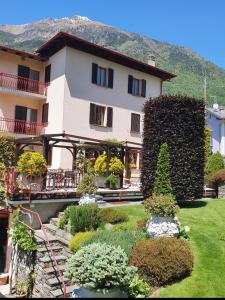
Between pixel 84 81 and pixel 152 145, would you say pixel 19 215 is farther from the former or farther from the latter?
pixel 84 81

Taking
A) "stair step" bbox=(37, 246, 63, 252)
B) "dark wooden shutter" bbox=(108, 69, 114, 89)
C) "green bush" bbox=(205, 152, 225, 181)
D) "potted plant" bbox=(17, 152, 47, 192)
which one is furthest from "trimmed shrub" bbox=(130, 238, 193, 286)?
"dark wooden shutter" bbox=(108, 69, 114, 89)

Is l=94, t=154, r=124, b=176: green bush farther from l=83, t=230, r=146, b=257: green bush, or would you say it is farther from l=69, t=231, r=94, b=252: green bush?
l=83, t=230, r=146, b=257: green bush

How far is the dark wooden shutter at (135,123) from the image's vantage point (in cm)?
3306

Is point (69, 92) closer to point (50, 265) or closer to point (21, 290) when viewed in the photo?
point (21, 290)

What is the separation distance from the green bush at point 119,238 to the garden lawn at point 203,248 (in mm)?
1707

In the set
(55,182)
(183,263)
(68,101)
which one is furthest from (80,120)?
(183,263)

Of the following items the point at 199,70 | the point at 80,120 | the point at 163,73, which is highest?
the point at 199,70

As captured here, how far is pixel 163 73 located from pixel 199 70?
101 meters


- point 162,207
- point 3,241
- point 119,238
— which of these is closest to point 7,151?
point 3,241

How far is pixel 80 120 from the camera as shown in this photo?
2938cm

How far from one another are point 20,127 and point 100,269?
2198 centimetres

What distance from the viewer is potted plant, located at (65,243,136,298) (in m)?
9.95

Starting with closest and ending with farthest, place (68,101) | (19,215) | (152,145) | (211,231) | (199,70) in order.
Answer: (211,231)
(19,215)
(152,145)
(68,101)
(199,70)

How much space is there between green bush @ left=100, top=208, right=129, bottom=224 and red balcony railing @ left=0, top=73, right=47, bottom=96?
16824 mm
